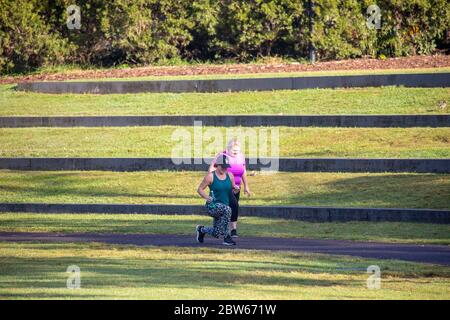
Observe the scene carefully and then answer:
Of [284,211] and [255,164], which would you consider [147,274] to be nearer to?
[284,211]

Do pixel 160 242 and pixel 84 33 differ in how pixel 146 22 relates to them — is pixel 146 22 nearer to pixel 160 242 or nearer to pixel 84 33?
pixel 84 33

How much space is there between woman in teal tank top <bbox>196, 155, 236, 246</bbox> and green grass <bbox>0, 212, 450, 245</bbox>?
134cm

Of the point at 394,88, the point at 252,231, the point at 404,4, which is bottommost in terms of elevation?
the point at 252,231

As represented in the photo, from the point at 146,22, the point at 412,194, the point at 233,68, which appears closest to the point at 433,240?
the point at 412,194

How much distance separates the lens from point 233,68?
30391 mm

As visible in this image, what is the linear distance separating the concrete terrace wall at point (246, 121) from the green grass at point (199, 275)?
27.2ft

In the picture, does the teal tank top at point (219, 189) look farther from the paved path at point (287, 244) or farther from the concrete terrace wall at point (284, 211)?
the concrete terrace wall at point (284, 211)

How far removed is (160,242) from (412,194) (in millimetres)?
5198

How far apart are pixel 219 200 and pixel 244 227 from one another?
211cm

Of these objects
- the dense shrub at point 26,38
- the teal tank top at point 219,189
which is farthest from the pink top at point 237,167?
the dense shrub at point 26,38

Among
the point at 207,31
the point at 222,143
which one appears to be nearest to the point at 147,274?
the point at 222,143

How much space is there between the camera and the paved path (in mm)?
16641

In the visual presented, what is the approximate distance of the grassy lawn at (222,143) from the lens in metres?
23.2

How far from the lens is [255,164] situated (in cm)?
2322
